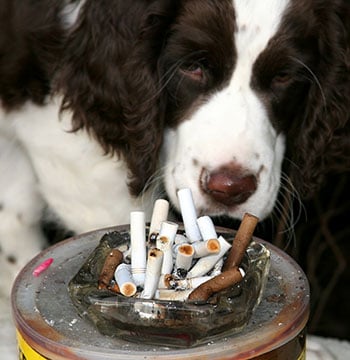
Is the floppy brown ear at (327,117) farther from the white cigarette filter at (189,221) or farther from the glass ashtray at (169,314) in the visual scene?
the glass ashtray at (169,314)

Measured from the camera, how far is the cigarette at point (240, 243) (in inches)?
55.3

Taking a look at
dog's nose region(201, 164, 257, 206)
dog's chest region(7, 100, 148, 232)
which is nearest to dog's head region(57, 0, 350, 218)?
dog's nose region(201, 164, 257, 206)

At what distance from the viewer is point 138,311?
126cm

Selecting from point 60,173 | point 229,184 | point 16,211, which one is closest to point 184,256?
point 229,184

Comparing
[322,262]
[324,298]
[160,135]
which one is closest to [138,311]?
[160,135]

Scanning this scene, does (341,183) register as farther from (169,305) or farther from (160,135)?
(169,305)

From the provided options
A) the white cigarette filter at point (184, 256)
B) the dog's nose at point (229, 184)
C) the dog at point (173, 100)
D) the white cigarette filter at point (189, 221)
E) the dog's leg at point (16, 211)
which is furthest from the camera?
the dog's leg at point (16, 211)

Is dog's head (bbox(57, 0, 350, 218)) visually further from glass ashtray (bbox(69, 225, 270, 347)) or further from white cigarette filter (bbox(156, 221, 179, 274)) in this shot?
glass ashtray (bbox(69, 225, 270, 347))

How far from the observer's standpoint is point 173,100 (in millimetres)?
2234

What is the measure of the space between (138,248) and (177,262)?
0.23 ft

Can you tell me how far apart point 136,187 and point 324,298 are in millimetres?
1726

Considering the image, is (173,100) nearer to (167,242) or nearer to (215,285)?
(167,242)

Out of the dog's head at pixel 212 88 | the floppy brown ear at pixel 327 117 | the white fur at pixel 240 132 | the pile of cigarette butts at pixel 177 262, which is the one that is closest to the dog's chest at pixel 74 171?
the dog's head at pixel 212 88

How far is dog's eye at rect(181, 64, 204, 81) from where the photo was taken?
2.17m
